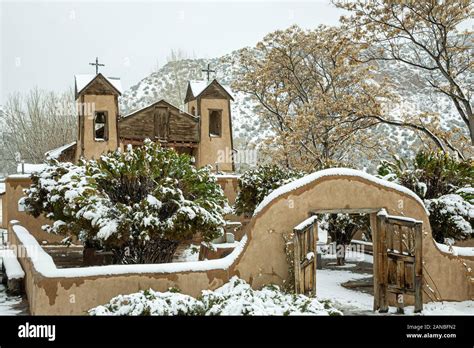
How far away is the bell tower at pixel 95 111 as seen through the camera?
26016 millimetres

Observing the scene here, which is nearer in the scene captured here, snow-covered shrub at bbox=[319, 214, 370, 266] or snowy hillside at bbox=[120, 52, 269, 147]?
snow-covered shrub at bbox=[319, 214, 370, 266]

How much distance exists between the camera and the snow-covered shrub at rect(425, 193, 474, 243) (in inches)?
567

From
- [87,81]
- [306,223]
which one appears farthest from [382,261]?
[87,81]

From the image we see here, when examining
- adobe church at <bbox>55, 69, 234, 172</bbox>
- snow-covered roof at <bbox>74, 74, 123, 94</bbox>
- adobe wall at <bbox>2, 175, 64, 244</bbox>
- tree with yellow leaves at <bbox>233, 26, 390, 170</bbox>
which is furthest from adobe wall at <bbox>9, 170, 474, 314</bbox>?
snow-covered roof at <bbox>74, 74, 123, 94</bbox>

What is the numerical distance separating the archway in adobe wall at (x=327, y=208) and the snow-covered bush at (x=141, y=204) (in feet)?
5.98

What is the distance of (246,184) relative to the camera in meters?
20.1

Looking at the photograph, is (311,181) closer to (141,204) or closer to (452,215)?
(141,204)

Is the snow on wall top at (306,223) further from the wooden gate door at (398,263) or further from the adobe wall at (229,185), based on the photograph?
the adobe wall at (229,185)

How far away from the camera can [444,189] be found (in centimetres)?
1536

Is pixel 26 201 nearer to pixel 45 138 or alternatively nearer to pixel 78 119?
pixel 78 119

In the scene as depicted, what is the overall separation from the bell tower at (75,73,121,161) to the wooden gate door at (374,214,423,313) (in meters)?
18.0

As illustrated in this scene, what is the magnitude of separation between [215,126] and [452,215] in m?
17.6

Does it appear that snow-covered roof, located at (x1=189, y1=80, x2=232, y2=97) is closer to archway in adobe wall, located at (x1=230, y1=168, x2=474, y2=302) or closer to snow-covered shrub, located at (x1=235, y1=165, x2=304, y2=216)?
snow-covered shrub, located at (x1=235, y1=165, x2=304, y2=216)
